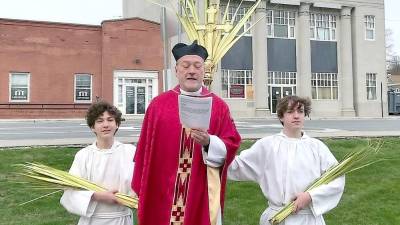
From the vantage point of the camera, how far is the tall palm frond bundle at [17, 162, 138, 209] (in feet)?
12.0

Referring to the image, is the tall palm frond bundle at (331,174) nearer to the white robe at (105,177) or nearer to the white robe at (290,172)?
the white robe at (290,172)

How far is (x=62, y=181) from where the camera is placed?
3705 mm

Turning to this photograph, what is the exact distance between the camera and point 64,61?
3262 cm

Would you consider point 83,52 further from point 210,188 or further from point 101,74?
point 210,188

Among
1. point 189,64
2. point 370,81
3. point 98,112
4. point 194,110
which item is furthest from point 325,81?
point 194,110

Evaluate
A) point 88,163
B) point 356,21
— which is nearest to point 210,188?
point 88,163

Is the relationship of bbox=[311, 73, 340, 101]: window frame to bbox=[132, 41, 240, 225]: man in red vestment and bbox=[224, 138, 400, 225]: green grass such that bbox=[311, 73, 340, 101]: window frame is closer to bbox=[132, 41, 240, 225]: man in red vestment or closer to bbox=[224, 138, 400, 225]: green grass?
bbox=[224, 138, 400, 225]: green grass

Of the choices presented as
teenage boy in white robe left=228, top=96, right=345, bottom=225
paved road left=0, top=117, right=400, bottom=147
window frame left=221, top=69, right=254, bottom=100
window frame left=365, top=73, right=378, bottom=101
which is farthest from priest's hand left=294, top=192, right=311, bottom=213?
window frame left=365, top=73, right=378, bottom=101

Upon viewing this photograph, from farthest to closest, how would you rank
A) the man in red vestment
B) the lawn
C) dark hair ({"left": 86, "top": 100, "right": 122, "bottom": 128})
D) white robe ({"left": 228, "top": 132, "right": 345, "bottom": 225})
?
1. the lawn
2. dark hair ({"left": 86, "top": 100, "right": 122, "bottom": 128})
3. white robe ({"left": 228, "top": 132, "right": 345, "bottom": 225})
4. the man in red vestment

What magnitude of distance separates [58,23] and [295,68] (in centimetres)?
1832

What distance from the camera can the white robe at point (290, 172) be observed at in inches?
147

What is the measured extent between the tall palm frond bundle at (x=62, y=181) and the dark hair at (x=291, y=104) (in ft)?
4.57

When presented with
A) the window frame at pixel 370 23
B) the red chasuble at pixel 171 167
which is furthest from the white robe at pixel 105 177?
the window frame at pixel 370 23

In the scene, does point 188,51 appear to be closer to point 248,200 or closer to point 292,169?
point 292,169
